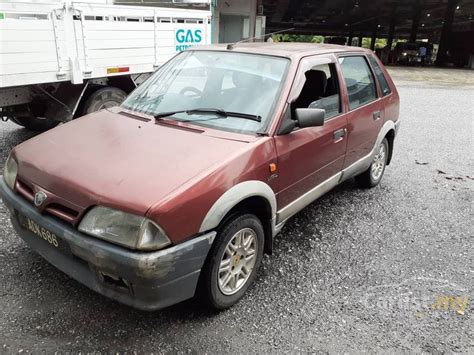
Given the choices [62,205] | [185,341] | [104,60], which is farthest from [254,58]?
[104,60]

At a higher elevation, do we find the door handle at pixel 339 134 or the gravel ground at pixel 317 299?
the door handle at pixel 339 134

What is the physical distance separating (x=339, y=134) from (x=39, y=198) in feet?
8.35

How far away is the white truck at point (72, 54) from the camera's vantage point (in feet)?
16.4

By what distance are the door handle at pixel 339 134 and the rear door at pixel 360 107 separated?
4.7 inches

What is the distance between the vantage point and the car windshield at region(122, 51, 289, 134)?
120 inches

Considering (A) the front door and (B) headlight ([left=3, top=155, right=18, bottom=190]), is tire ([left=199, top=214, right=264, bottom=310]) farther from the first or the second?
(B) headlight ([left=3, top=155, right=18, bottom=190])

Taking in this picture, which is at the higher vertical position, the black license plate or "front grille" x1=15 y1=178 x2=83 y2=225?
"front grille" x1=15 y1=178 x2=83 y2=225

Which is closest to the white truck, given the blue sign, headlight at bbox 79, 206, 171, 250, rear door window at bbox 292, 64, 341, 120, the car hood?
the blue sign

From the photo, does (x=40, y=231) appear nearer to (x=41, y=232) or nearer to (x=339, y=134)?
(x=41, y=232)

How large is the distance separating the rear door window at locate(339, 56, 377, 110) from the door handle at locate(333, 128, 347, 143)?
1.05 feet

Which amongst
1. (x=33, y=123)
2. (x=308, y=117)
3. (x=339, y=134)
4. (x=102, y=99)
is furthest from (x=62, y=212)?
(x=33, y=123)

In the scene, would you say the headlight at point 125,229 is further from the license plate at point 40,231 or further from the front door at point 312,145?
the front door at point 312,145

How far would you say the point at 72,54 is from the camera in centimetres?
561

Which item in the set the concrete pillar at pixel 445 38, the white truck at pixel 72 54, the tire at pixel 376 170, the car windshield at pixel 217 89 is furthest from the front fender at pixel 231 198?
the concrete pillar at pixel 445 38
